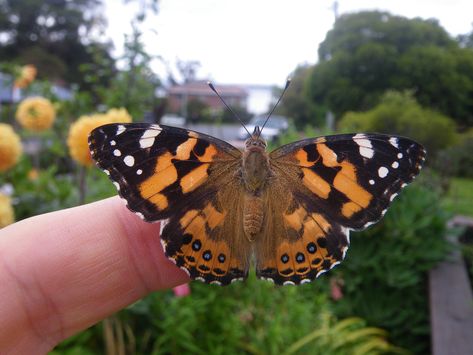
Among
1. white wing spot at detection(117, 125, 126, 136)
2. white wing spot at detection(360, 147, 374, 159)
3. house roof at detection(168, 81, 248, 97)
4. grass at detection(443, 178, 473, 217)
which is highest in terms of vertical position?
house roof at detection(168, 81, 248, 97)

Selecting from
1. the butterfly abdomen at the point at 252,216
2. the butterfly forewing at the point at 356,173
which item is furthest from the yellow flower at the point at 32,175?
the butterfly forewing at the point at 356,173

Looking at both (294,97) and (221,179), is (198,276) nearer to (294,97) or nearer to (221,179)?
(221,179)

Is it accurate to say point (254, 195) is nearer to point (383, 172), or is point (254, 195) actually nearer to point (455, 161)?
point (383, 172)

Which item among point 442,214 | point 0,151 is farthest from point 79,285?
point 442,214

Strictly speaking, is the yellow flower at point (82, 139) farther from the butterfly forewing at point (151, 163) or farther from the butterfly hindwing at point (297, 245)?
the butterfly hindwing at point (297, 245)

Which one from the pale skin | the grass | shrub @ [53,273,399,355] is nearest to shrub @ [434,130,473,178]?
the grass

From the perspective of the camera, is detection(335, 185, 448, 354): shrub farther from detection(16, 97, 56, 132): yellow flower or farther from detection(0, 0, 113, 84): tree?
detection(0, 0, 113, 84): tree
